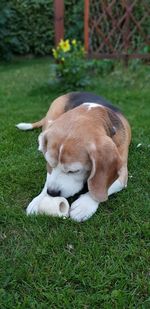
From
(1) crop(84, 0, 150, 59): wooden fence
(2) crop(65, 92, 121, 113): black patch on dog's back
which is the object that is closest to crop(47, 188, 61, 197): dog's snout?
(2) crop(65, 92, 121, 113): black patch on dog's back

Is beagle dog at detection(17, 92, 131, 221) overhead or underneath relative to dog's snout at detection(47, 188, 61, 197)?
overhead

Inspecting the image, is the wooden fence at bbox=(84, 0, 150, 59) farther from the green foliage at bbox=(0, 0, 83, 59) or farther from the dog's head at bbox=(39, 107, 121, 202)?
the dog's head at bbox=(39, 107, 121, 202)

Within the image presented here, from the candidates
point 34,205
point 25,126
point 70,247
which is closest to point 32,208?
point 34,205

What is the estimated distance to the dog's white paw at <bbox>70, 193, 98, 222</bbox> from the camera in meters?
3.63

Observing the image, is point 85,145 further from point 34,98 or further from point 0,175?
point 34,98

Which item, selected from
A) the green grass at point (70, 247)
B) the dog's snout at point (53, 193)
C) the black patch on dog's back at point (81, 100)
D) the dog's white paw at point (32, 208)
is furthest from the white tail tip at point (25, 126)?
the dog's snout at point (53, 193)

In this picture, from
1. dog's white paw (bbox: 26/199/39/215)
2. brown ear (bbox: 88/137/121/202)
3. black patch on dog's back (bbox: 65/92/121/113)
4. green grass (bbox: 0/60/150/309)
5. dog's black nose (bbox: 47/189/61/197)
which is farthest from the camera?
black patch on dog's back (bbox: 65/92/121/113)

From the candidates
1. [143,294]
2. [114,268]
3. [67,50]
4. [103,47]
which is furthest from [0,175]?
[103,47]

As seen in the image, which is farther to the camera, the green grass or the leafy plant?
the leafy plant

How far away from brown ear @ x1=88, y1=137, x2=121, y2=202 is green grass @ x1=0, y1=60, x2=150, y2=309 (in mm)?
261

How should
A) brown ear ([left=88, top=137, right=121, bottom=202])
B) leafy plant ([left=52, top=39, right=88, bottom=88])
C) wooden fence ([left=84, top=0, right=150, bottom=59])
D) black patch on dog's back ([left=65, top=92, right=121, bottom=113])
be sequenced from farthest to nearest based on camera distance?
1. wooden fence ([left=84, top=0, right=150, bottom=59])
2. leafy plant ([left=52, top=39, right=88, bottom=88])
3. black patch on dog's back ([left=65, top=92, right=121, bottom=113])
4. brown ear ([left=88, top=137, right=121, bottom=202])

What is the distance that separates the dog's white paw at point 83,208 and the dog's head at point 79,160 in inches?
Answer: 3.0

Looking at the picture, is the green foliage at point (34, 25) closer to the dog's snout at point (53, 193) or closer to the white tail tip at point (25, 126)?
the white tail tip at point (25, 126)

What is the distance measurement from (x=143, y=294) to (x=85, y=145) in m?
1.10
